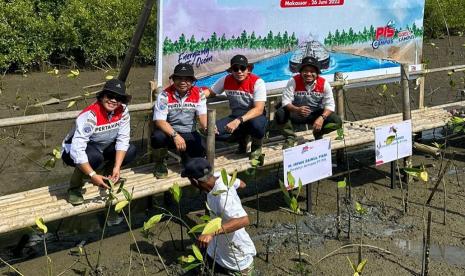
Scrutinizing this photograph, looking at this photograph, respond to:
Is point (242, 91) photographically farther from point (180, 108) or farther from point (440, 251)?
point (440, 251)

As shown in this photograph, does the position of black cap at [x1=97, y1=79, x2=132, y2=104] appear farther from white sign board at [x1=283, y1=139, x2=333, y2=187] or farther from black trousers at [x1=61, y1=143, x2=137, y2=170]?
white sign board at [x1=283, y1=139, x2=333, y2=187]

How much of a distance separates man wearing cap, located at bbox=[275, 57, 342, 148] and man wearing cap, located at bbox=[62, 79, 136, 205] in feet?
5.40

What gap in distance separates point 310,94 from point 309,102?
83 mm

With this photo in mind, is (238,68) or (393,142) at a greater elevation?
(238,68)

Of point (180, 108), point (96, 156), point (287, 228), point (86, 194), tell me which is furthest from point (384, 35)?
point (86, 194)

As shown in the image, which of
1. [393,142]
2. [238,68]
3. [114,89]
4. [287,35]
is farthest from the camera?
[287,35]

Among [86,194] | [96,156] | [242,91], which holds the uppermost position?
[242,91]

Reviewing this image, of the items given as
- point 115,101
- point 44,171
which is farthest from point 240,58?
point 44,171

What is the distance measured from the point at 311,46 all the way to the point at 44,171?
10.9 feet

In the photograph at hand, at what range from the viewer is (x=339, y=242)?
14.6 ft

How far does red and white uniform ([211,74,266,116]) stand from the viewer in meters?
5.00

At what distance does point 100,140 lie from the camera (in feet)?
13.5

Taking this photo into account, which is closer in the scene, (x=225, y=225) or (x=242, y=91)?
(x=225, y=225)

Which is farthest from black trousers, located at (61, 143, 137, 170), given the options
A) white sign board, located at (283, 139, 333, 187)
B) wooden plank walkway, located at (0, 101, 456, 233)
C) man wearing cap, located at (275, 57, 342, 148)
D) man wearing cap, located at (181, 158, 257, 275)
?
man wearing cap, located at (275, 57, 342, 148)
